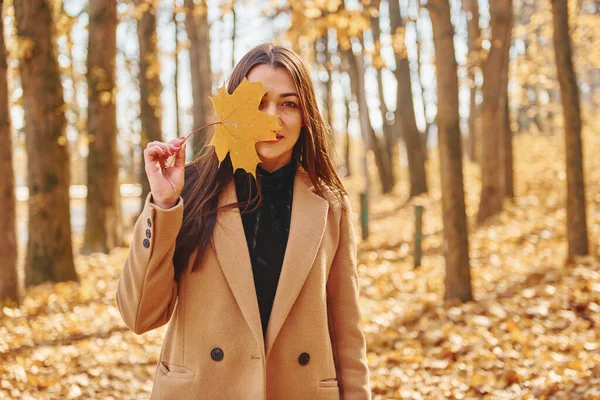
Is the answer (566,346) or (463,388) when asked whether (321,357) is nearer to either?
(463,388)

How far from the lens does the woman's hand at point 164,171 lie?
6.06ft

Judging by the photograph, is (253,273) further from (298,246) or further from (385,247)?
(385,247)

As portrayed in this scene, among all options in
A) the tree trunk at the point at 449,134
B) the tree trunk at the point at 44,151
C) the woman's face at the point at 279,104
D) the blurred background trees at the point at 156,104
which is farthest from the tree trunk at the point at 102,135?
the woman's face at the point at 279,104

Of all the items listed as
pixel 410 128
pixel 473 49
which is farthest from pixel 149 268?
pixel 410 128

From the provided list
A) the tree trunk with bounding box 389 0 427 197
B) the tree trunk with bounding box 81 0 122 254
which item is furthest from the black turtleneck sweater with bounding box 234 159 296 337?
the tree trunk with bounding box 389 0 427 197

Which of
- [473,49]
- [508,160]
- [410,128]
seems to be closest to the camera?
[508,160]

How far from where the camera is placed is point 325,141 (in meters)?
2.34

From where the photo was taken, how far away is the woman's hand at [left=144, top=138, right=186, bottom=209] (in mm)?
1848

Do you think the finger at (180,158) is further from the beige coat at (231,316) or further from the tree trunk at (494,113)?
the tree trunk at (494,113)

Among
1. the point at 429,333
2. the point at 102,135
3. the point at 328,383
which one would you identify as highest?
the point at 102,135

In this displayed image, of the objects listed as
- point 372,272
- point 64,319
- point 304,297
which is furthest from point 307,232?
point 372,272

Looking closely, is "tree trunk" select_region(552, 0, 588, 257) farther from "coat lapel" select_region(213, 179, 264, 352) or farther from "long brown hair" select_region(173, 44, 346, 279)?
"coat lapel" select_region(213, 179, 264, 352)

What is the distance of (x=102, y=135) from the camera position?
33.2ft

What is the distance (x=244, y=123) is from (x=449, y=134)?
4.63 m
